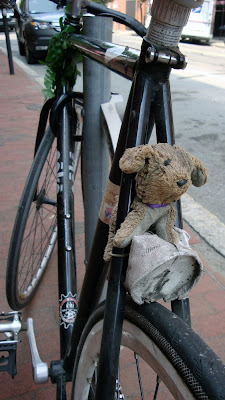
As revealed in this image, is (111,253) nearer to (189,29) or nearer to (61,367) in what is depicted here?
(61,367)

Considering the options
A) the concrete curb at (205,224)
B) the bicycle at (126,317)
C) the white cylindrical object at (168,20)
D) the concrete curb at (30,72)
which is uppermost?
the white cylindrical object at (168,20)

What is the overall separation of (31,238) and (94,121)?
134 centimetres

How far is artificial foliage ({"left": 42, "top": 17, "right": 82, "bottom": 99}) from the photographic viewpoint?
1.67 meters

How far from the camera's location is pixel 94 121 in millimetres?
1707

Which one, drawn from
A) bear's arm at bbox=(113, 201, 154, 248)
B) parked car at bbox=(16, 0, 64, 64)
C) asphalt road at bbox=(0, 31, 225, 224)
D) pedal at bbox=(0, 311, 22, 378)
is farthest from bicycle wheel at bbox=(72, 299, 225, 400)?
parked car at bbox=(16, 0, 64, 64)

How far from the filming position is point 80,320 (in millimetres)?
1225

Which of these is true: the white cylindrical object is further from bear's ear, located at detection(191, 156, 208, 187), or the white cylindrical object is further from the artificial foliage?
the artificial foliage

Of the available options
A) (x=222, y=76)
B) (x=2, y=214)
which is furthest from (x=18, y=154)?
(x=222, y=76)

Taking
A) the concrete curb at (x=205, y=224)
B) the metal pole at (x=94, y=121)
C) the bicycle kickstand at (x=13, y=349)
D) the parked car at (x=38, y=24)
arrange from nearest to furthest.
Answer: the bicycle kickstand at (x=13, y=349) < the metal pole at (x=94, y=121) < the concrete curb at (x=205, y=224) < the parked car at (x=38, y=24)

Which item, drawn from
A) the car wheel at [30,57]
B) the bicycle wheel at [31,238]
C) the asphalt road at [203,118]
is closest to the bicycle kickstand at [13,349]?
the bicycle wheel at [31,238]

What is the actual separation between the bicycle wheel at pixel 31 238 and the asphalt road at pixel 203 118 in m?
1.62

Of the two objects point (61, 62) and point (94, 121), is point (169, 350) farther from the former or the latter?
point (61, 62)

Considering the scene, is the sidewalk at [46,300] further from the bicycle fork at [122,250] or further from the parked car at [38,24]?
the parked car at [38,24]

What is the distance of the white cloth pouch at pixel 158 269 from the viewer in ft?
2.57
